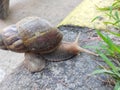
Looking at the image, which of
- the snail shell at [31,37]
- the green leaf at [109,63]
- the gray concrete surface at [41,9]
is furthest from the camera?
the gray concrete surface at [41,9]

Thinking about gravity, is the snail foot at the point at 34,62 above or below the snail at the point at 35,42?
below

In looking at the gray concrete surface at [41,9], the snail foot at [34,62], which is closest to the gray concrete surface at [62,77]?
the snail foot at [34,62]

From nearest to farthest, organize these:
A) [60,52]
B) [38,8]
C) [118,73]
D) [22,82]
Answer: [118,73] < [22,82] < [60,52] < [38,8]

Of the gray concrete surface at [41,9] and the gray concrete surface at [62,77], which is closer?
the gray concrete surface at [62,77]

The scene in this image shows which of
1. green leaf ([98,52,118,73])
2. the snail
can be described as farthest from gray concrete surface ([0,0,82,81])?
green leaf ([98,52,118,73])

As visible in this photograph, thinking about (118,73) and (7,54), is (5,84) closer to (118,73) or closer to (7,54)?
(118,73)

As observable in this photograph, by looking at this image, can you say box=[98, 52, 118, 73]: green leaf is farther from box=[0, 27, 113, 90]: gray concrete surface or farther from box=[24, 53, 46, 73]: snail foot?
box=[24, 53, 46, 73]: snail foot

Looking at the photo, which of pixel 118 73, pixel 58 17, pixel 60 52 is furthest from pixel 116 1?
pixel 58 17

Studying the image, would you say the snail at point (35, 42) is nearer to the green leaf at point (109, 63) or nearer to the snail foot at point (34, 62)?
the snail foot at point (34, 62)
